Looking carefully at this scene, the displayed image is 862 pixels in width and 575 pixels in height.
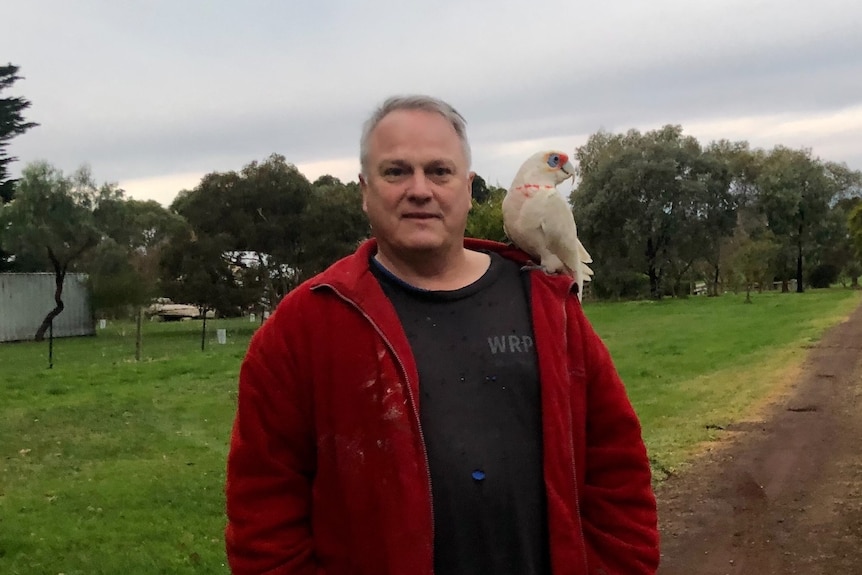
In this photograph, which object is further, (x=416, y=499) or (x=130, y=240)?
(x=130, y=240)

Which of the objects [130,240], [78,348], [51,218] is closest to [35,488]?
[78,348]

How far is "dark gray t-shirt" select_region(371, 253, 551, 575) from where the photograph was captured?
1791mm

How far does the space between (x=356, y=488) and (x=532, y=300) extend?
0.61 metres

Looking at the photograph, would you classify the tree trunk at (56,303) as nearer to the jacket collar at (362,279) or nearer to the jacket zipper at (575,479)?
the jacket collar at (362,279)

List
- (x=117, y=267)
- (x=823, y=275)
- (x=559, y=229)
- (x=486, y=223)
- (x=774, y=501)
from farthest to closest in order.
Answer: (x=823, y=275), (x=117, y=267), (x=486, y=223), (x=774, y=501), (x=559, y=229)

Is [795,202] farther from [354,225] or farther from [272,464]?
[272,464]

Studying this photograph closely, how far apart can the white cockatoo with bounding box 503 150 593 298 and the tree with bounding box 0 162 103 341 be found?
30.0 metres

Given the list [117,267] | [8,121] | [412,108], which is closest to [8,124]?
[8,121]

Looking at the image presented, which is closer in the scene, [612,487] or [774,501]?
[612,487]

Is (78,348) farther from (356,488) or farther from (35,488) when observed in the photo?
(356,488)

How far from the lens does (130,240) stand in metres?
32.1

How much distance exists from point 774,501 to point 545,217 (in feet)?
15.9

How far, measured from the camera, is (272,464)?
181 centimetres

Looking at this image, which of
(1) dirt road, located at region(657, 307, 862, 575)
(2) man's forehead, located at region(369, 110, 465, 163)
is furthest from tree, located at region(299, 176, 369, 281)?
(2) man's forehead, located at region(369, 110, 465, 163)
